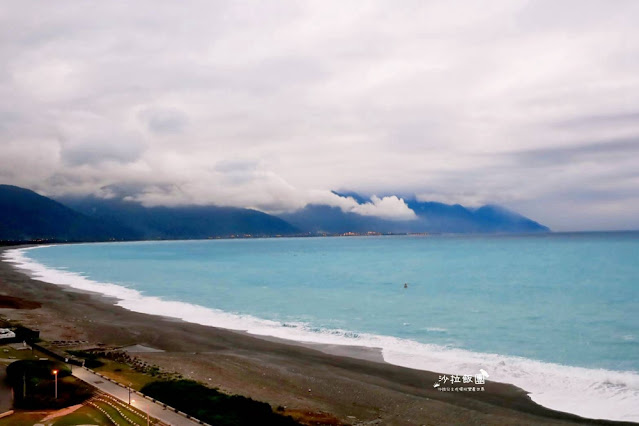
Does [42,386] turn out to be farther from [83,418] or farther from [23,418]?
[83,418]

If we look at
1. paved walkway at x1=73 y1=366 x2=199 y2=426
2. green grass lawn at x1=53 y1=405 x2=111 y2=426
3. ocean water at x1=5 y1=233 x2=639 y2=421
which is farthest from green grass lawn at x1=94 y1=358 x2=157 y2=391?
ocean water at x1=5 y1=233 x2=639 y2=421

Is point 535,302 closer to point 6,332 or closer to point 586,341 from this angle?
point 586,341

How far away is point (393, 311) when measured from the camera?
58062 mm

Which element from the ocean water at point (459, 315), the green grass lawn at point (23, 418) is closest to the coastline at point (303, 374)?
the ocean water at point (459, 315)

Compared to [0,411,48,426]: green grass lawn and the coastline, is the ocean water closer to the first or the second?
the coastline

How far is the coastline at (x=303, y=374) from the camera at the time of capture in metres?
23.5

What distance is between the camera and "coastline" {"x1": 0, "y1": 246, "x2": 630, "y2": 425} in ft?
77.1

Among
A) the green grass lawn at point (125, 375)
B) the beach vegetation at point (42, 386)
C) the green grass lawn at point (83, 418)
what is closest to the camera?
the green grass lawn at point (83, 418)

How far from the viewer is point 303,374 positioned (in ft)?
99.6

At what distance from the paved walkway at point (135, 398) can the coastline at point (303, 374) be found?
501 cm

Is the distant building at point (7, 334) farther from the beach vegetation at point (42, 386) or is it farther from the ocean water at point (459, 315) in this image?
the ocean water at point (459, 315)

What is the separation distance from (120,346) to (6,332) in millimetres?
8467

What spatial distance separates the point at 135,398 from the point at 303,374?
10916 millimetres

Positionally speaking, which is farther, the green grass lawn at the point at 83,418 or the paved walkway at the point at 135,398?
the paved walkway at the point at 135,398
